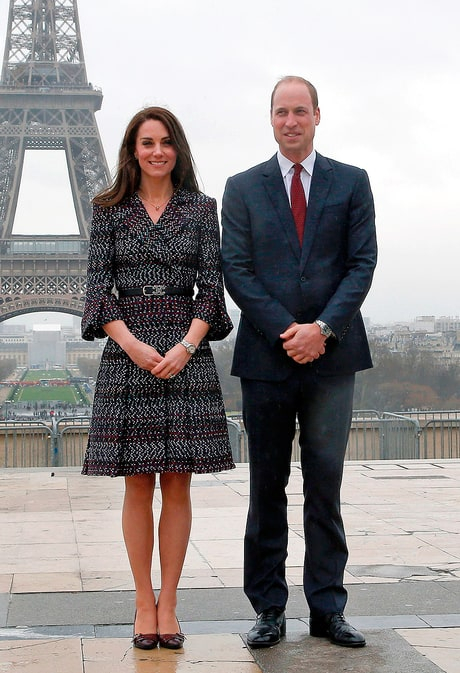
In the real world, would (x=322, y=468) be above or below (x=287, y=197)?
A: below

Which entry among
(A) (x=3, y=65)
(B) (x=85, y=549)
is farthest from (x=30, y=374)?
(B) (x=85, y=549)

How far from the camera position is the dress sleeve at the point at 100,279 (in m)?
4.25

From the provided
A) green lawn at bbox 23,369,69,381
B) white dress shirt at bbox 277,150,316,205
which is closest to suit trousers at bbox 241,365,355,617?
white dress shirt at bbox 277,150,316,205

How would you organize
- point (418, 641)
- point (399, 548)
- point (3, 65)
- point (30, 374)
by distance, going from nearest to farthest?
point (418, 641)
point (399, 548)
point (3, 65)
point (30, 374)

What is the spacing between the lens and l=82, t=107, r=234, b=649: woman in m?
4.22

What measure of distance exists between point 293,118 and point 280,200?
0.30 metres

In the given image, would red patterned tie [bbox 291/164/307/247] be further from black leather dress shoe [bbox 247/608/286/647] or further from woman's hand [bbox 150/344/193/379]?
black leather dress shoe [bbox 247/608/286/647]

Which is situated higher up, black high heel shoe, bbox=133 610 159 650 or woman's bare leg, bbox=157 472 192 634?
woman's bare leg, bbox=157 472 192 634

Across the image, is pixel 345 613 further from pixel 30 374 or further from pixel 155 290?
pixel 30 374

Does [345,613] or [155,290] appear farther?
[345,613]

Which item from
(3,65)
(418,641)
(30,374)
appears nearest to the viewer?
(418,641)

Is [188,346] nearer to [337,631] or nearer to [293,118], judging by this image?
[293,118]

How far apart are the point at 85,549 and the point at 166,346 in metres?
2.43

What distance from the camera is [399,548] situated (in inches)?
247
